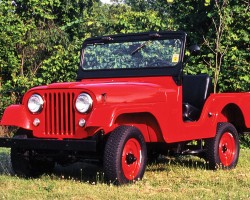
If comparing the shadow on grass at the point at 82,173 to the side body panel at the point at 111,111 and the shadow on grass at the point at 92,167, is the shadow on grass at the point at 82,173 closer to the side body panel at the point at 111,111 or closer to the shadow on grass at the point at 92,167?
the shadow on grass at the point at 92,167

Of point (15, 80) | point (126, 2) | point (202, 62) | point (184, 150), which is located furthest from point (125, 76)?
point (126, 2)

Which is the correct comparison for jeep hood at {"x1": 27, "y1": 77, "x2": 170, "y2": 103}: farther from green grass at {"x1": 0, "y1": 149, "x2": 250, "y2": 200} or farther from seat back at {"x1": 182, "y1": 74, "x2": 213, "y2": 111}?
seat back at {"x1": 182, "y1": 74, "x2": 213, "y2": 111}

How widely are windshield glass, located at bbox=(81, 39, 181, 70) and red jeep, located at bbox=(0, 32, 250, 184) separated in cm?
1

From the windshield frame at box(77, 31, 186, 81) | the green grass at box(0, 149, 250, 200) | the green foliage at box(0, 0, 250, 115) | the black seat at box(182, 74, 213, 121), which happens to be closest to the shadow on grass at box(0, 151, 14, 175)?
the green grass at box(0, 149, 250, 200)

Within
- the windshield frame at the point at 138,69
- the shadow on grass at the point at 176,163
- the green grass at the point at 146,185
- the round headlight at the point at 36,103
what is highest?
the windshield frame at the point at 138,69

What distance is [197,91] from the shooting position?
27.0 feet

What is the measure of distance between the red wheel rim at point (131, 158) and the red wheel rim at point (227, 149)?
184 cm

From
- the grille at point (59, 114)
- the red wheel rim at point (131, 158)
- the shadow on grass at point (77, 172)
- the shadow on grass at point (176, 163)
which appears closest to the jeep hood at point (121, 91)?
the grille at point (59, 114)

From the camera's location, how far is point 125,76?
24.4ft

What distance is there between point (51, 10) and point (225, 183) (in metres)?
11.5

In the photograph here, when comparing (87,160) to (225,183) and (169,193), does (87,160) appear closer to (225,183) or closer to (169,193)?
(169,193)

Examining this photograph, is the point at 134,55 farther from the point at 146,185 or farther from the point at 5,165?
the point at 5,165

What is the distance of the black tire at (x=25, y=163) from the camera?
6897 millimetres

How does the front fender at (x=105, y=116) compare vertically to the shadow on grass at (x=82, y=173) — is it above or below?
above
